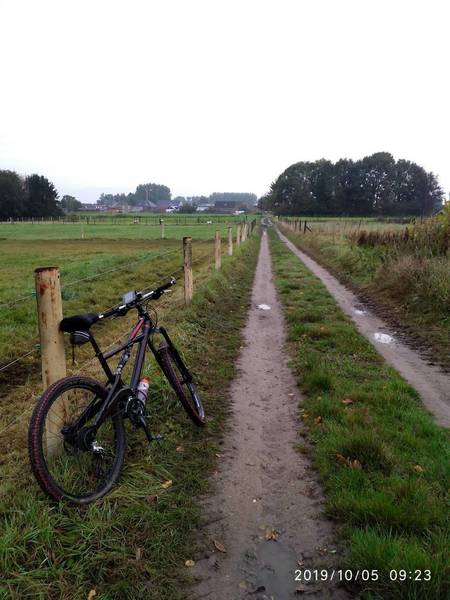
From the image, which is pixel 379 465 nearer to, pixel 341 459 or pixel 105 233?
pixel 341 459

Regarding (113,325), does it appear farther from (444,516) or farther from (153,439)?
(444,516)

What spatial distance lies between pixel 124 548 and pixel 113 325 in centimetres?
644

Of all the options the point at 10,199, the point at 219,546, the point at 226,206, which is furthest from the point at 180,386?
the point at 226,206

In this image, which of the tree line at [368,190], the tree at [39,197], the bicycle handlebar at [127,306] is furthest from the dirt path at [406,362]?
the tree line at [368,190]

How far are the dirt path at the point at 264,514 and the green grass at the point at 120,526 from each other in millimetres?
168

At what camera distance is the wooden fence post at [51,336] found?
10.4ft

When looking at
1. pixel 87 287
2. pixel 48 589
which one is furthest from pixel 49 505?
pixel 87 287

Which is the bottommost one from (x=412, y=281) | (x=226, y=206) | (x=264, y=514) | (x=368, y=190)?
(x=264, y=514)

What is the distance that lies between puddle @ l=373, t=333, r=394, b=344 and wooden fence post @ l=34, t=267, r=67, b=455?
19.5 ft

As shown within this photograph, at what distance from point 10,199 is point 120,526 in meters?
102

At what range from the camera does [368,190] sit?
347 feet

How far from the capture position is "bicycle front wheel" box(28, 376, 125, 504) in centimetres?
305

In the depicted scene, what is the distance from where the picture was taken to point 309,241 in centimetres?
2975

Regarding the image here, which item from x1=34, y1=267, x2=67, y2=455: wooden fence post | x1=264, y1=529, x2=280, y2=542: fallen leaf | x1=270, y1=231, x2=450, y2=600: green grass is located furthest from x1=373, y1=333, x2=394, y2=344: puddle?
x1=34, y1=267, x2=67, y2=455: wooden fence post
